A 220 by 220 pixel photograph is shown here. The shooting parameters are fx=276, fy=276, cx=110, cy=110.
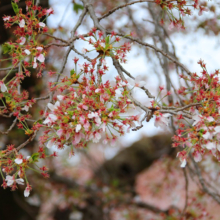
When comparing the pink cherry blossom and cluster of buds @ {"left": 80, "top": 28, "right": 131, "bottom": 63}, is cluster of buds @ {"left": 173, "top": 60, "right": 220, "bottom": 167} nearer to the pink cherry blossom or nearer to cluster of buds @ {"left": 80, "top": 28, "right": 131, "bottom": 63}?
cluster of buds @ {"left": 80, "top": 28, "right": 131, "bottom": 63}

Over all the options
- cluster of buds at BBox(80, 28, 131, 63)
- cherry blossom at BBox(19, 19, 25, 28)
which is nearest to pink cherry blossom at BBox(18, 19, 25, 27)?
cherry blossom at BBox(19, 19, 25, 28)

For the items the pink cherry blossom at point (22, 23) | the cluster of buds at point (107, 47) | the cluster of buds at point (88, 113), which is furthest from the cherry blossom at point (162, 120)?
the pink cherry blossom at point (22, 23)

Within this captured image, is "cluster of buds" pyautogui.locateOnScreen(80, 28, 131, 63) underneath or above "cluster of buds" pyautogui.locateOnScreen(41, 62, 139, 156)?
above

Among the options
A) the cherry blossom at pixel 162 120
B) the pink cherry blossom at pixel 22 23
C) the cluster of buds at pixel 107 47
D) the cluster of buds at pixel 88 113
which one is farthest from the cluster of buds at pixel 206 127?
the pink cherry blossom at pixel 22 23

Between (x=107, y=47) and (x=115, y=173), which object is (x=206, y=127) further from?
(x=115, y=173)

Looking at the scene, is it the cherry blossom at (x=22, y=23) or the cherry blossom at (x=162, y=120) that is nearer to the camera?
the cherry blossom at (x=162, y=120)

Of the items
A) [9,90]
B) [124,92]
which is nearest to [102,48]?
[124,92]

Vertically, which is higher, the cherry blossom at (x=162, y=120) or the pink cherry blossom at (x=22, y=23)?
the pink cherry blossom at (x=22, y=23)

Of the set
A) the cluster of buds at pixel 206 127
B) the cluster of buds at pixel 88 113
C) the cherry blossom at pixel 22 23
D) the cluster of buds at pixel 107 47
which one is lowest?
the cluster of buds at pixel 206 127

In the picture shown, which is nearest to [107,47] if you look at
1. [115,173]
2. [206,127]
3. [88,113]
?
[88,113]

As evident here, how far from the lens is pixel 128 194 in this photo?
15.2 feet

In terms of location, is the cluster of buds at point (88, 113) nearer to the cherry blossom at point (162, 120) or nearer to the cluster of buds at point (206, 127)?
the cherry blossom at point (162, 120)

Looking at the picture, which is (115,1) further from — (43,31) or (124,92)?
(124,92)

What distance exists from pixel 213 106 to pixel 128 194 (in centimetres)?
391
